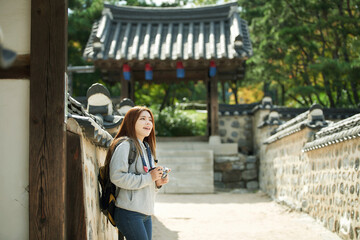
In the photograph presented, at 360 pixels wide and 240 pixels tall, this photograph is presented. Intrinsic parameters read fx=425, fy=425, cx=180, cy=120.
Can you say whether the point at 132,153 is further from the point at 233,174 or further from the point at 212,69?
the point at 212,69

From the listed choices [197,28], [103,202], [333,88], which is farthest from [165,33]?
[103,202]

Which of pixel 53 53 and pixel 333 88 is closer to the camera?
pixel 53 53

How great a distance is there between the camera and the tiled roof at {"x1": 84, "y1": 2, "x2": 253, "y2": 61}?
39.0 ft

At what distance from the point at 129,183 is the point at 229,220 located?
15.9 feet

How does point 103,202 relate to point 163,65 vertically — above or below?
below

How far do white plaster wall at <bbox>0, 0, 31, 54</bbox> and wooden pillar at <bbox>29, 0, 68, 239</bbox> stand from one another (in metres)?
0.07

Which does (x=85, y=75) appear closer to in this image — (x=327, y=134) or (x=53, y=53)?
(x=327, y=134)

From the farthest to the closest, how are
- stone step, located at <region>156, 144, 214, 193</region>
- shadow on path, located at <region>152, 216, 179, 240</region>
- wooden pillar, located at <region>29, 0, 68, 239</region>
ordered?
1. stone step, located at <region>156, 144, 214, 193</region>
2. shadow on path, located at <region>152, 216, 179, 240</region>
3. wooden pillar, located at <region>29, 0, 68, 239</region>

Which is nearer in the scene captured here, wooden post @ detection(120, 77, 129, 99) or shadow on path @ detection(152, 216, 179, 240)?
shadow on path @ detection(152, 216, 179, 240)

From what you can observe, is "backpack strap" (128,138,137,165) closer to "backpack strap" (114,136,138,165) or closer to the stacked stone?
"backpack strap" (114,136,138,165)

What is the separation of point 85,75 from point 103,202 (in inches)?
548

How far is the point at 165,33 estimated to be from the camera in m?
13.6

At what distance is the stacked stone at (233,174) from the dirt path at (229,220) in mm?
1533

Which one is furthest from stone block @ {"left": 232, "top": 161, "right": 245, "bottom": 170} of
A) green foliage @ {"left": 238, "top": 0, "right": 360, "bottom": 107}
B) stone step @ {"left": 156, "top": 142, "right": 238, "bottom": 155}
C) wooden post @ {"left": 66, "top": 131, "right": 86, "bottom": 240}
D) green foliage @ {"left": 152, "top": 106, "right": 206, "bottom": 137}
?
wooden post @ {"left": 66, "top": 131, "right": 86, "bottom": 240}
